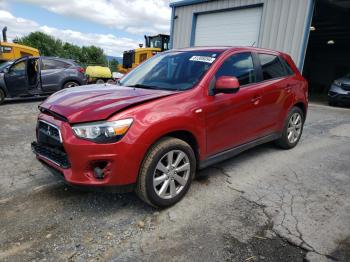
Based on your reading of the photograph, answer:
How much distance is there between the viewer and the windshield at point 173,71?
3332 mm

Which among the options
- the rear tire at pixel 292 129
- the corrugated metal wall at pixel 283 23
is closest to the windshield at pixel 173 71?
the rear tire at pixel 292 129

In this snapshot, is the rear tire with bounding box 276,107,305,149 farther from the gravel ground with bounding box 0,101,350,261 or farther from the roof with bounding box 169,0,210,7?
the roof with bounding box 169,0,210,7

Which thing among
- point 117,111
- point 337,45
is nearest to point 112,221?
point 117,111

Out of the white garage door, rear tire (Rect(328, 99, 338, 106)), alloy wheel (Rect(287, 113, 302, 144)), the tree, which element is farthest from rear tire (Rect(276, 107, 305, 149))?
the tree

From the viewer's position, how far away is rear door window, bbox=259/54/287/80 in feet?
13.8

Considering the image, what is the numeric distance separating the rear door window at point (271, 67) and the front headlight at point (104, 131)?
248 centimetres

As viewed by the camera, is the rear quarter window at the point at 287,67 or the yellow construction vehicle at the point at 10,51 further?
the yellow construction vehicle at the point at 10,51

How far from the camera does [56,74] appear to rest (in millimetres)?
10164

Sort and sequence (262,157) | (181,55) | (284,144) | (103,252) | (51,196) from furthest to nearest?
(284,144) → (262,157) → (181,55) → (51,196) → (103,252)

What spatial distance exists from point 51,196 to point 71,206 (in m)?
0.36

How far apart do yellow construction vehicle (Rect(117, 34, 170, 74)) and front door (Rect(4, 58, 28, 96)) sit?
277 inches

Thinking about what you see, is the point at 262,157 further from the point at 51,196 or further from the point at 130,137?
the point at 51,196

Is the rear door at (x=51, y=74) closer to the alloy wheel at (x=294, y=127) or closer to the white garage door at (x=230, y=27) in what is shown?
the white garage door at (x=230, y=27)

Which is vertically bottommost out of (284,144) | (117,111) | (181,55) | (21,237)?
(21,237)
